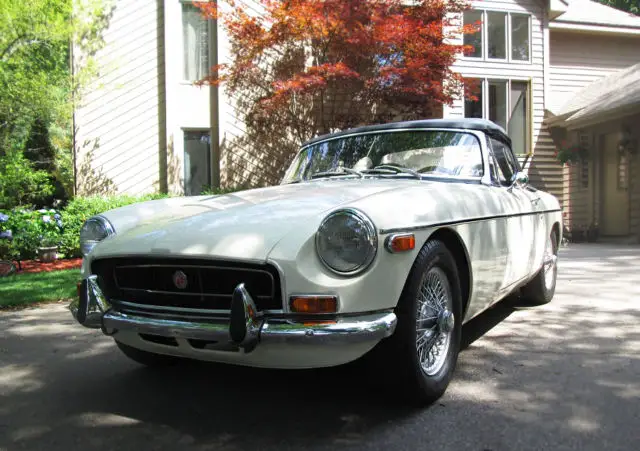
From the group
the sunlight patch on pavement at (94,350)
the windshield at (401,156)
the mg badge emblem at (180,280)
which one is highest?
the windshield at (401,156)

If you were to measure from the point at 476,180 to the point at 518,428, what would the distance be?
1.75m

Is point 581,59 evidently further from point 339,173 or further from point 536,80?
point 339,173

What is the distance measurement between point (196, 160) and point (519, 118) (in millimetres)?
8358

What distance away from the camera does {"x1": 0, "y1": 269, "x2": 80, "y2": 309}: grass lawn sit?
576 centimetres

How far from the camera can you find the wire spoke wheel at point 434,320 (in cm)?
273

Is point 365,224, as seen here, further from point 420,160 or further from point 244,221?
point 420,160

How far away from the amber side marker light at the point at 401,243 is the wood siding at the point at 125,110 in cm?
1039

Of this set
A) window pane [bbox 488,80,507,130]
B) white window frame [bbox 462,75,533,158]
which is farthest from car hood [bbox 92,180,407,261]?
window pane [bbox 488,80,507,130]

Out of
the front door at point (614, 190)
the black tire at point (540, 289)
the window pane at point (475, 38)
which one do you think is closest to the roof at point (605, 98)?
the front door at point (614, 190)

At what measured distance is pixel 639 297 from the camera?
5.42 meters

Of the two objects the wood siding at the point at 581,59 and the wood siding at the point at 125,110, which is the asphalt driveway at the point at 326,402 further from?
the wood siding at the point at 581,59

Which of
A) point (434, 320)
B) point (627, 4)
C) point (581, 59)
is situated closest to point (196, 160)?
point (434, 320)

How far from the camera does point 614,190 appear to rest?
13.0 meters

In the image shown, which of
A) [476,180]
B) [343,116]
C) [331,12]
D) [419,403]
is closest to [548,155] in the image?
[343,116]
